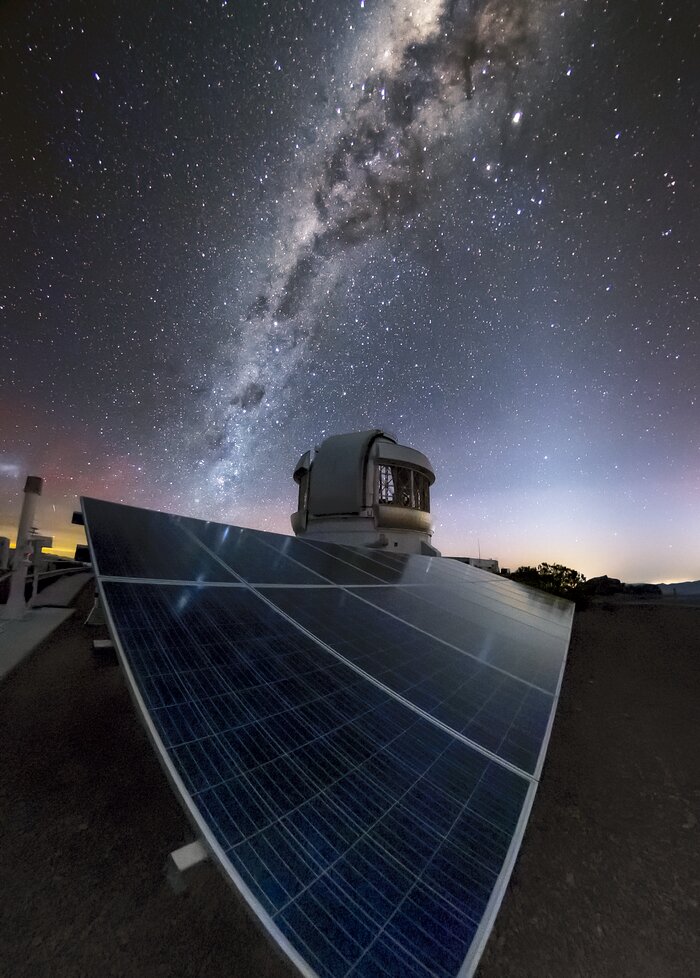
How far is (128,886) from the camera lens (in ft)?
9.37

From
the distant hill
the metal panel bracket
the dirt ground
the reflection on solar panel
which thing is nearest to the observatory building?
the dirt ground

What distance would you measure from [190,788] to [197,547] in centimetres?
438

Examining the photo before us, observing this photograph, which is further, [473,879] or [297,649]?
[297,649]

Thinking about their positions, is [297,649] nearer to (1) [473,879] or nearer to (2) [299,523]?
(1) [473,879]

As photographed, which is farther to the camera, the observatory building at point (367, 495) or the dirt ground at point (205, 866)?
the observatory building at point (367, 495)

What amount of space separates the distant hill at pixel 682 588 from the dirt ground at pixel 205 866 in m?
26.8

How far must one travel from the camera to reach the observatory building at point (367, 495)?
17797 mm

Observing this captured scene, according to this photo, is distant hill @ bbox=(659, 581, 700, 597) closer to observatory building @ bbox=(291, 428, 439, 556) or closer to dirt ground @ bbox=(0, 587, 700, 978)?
observatory building @ bbox=(291, 428, 439, 556)

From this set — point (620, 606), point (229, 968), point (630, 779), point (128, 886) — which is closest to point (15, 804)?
point (128, 886)

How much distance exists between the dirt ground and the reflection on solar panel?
1.43 feet

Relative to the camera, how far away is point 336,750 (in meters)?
2.18

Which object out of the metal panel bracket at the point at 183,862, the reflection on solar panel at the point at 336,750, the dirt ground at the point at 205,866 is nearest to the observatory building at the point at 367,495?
the dirt ground at the point at 205,866

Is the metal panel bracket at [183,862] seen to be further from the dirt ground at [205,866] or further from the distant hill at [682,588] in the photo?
the distant hill at [682,588]

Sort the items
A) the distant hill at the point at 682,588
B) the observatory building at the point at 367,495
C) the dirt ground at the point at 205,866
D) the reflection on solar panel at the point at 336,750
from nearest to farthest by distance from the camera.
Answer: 1. the reflection on solar panel at the point at 336,750
2. the dirt ground at the point at 205,866
3. the observatory building at the point at 367,495
4. the distant hill at the point at 682,588
